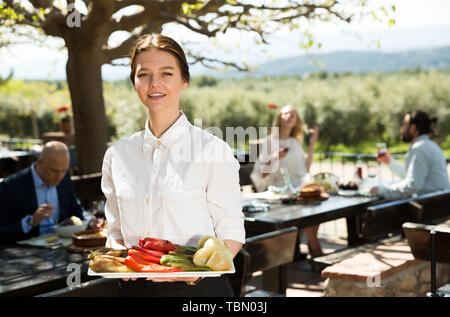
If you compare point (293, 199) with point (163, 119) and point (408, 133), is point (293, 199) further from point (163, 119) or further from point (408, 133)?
point (163, 119)

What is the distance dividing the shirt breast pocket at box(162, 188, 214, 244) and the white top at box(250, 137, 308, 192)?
183 inches

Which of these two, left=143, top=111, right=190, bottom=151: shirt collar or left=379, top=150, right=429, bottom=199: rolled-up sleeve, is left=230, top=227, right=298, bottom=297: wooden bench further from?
left=379, top=150, right=429, bottom=199: rolled-up sleeve

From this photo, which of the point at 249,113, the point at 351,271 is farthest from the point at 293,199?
the point at 249,113

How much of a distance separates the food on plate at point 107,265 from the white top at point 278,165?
478 centimetres

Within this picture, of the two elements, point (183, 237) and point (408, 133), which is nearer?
point (183, 237)

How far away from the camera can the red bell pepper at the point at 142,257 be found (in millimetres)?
1629

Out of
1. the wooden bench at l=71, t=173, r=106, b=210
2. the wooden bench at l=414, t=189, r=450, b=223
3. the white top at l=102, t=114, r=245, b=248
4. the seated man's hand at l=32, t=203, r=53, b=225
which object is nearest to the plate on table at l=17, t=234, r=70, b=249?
the seated man's hand at l=32, t=203, r=53, b=225

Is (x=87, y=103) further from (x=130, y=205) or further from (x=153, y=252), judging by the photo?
(x=153, y=252)

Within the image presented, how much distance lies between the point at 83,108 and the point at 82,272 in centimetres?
315

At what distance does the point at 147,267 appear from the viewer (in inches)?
64.1

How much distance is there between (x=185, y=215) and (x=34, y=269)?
1.74 metres

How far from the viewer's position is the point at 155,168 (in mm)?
1769

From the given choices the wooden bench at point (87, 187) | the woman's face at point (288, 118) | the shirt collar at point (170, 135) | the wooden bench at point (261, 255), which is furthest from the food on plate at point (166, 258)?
the woman's face at point (288, 118)

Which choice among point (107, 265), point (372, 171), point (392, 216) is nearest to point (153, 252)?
point (107, 265)
